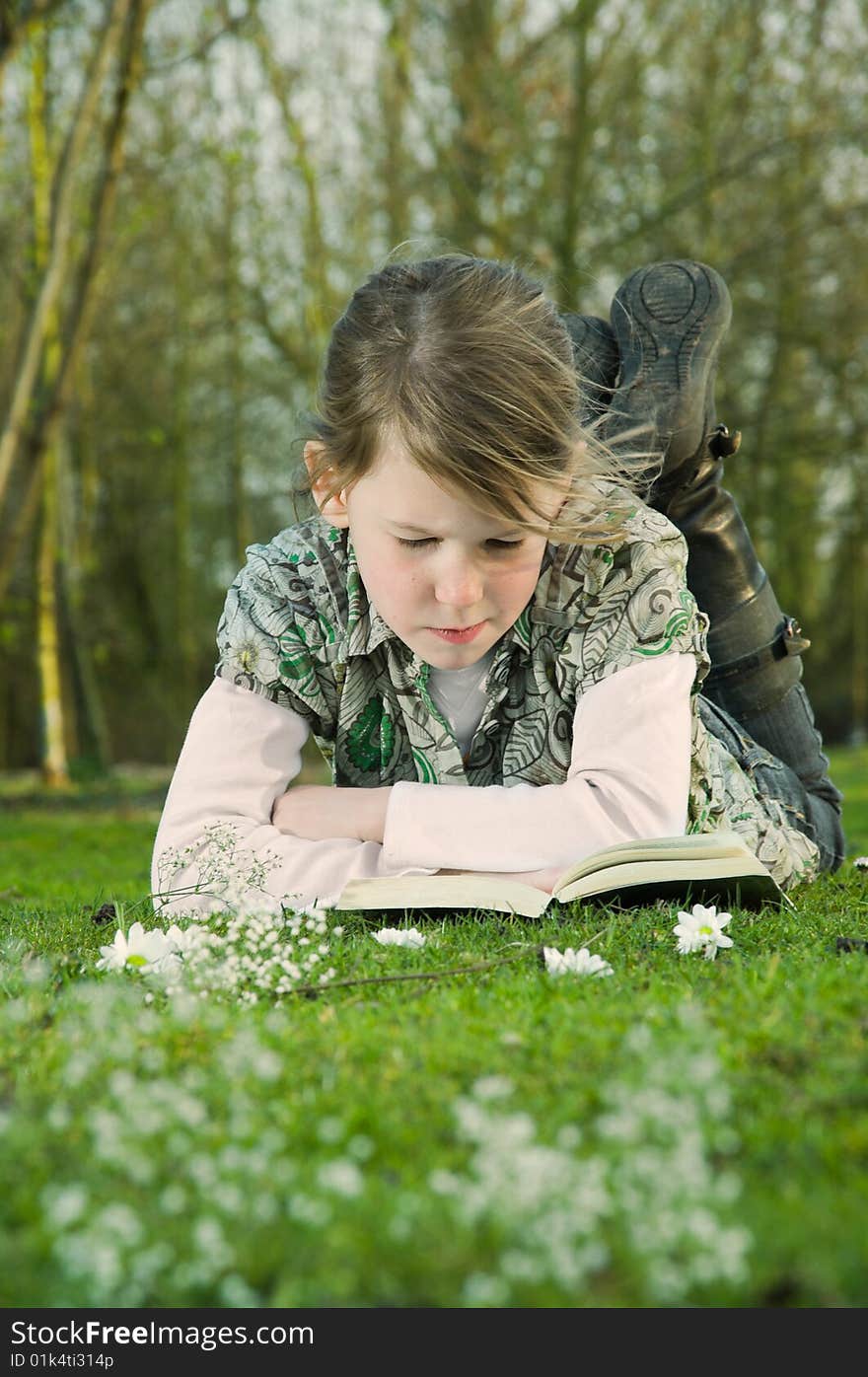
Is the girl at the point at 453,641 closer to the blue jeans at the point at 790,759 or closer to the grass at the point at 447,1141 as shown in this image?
the blue jeans at the point at 790,759

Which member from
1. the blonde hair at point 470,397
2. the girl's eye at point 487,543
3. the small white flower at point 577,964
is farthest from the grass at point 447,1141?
the blonde hair at point 470,397

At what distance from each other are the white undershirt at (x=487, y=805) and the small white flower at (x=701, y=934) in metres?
0.54

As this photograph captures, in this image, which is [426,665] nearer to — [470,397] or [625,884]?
[470,397]

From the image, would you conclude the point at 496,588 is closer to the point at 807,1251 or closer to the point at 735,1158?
the point at 735,1158

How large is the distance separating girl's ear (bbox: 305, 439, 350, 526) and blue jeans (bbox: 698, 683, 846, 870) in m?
1.61

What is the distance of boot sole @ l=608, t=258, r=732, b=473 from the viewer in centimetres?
421

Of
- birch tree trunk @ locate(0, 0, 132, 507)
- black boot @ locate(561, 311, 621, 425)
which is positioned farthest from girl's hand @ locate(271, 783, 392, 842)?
birch tree trunk @ locate(0, 0, 132, 507)

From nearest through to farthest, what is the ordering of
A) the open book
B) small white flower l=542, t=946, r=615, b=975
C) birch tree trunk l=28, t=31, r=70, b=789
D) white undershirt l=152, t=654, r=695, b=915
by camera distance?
small white flower l=542, t=946, r=615, b=975 < the open book < white undershirt l=152, t=654, r=695, b=915 < birch tree trunk l=28, t=31, r=70, b=789

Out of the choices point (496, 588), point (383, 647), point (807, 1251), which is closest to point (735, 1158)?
point (807, 1251)

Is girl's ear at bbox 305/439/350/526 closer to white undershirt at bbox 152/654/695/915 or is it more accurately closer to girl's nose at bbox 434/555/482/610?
girl's nose at bbox 434/555/482/610

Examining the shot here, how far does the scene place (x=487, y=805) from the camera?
3.16 metres

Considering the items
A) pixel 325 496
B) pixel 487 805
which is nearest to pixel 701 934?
pixel 487 805

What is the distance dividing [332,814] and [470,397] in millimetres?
1145

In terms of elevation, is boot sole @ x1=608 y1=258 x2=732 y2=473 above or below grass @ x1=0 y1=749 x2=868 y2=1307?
above
